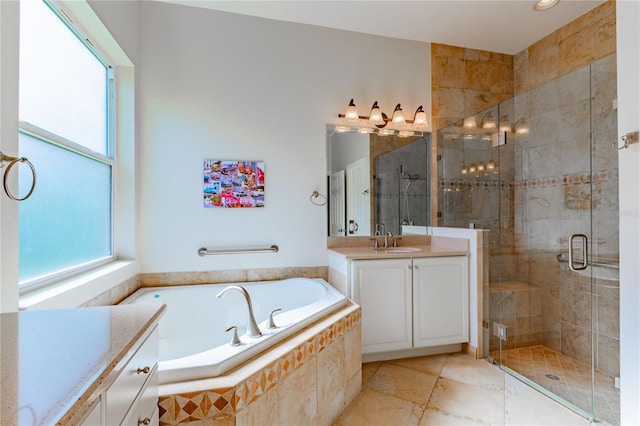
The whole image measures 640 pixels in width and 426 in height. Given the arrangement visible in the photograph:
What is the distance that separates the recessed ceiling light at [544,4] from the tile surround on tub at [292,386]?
2.75 meters

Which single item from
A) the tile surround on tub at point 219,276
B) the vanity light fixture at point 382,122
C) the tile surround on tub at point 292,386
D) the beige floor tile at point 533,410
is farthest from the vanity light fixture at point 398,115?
the beige floor tile at point 533,410

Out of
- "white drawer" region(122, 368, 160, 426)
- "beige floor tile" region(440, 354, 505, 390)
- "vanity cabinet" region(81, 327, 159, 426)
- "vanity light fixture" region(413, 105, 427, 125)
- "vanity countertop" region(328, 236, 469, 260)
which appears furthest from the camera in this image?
"vanity light fixture" region(413, 105, 427, 125)

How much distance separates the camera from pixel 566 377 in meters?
2.06

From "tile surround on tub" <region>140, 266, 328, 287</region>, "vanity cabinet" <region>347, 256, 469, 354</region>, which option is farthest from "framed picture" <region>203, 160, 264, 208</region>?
"vanity cabinet" <region>347, 256, 469, 354</region>

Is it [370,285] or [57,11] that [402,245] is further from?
[57,11]

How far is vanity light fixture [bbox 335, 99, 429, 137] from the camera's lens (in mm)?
2793

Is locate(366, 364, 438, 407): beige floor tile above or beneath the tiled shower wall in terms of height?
beneath

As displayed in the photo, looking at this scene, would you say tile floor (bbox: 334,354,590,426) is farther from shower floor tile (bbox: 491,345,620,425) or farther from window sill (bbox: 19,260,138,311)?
window sill (bbox: 19,260,138,311)

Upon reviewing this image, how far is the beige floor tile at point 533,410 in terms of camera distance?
1.69m

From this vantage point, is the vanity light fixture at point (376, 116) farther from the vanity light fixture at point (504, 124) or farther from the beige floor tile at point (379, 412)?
the beige floor tile at point (379, 412)

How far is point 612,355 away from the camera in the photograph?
1938mm

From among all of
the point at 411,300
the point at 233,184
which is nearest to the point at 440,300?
the point at 411,300

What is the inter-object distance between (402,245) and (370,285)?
759 millimetres

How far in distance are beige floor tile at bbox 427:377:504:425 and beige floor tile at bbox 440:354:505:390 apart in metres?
0.06
